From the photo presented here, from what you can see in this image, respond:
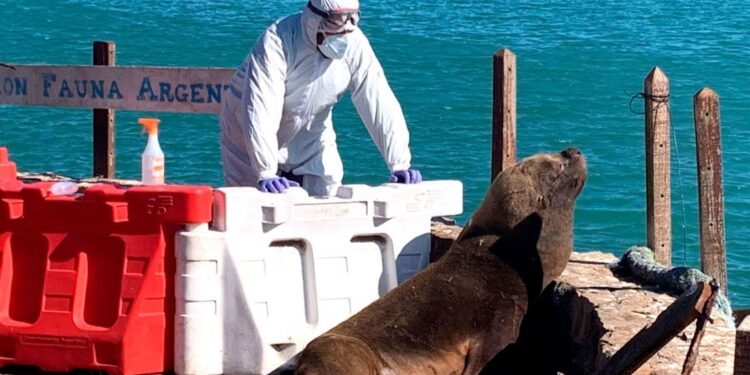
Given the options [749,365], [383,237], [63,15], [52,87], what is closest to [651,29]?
[63,15]

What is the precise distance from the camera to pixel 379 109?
8695mm

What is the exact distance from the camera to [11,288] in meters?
8.00

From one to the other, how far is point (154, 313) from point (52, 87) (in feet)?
13.7

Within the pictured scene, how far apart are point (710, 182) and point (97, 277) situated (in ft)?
13.1

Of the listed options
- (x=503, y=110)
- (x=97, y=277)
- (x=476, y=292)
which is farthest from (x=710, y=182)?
(x=97, y=277)

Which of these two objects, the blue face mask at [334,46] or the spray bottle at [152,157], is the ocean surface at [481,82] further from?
the spray bottle at [152,157]

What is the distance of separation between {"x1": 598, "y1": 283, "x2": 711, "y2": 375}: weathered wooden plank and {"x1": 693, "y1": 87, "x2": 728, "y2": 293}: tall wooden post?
328 cm

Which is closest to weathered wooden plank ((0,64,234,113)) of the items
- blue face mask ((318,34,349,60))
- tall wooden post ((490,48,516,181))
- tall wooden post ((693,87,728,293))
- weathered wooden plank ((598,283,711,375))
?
tall wooden post ((490,48,516,181))

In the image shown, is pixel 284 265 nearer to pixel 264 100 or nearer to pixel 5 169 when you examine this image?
pixel 264 100

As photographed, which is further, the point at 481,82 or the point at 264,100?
the point at 481,82

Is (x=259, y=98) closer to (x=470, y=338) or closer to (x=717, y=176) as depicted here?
(x=470, y=338)

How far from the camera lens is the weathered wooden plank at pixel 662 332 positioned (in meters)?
5.71

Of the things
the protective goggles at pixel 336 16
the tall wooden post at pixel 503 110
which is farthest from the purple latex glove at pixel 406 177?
the tall wooden post at pixel 503 110

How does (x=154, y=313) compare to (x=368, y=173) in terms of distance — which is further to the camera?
(x=368, y=173)
